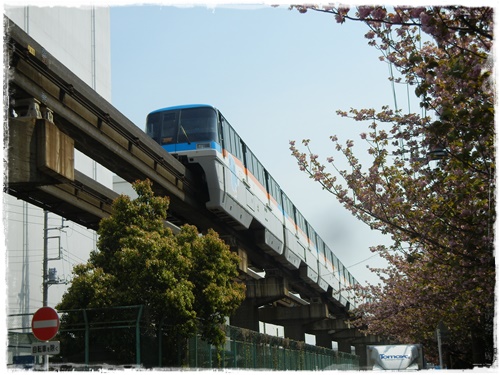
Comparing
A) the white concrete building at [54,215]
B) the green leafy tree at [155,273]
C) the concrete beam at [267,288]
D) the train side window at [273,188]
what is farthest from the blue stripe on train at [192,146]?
the white concrete building at [54,215]

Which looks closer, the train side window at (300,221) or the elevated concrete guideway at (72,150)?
the elevated concrete guideway at (72,150)

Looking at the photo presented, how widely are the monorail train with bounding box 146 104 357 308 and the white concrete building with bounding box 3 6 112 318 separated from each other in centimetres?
1139

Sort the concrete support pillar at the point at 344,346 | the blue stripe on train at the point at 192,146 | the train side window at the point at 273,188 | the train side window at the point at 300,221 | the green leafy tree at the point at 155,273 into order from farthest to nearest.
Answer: the concrete support pillar at the point at 344,346 → the train side window at the point at 300,221 → the train side window at the point at 273,188 → the blue stripe on train at the point at 192,146 → the green leafy tree at the point at 155,273

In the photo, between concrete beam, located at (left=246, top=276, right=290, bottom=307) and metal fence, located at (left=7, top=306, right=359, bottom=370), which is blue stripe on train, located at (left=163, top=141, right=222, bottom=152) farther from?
concrete beam, located at (left=246, top=276, right=290, bottom=307)

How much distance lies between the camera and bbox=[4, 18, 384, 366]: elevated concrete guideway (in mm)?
12906

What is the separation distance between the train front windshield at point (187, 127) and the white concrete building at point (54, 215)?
16.2 meters

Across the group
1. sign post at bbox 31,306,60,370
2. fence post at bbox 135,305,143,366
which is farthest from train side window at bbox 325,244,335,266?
sign post at bbox 31,306,60,370

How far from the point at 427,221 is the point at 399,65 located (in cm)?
331

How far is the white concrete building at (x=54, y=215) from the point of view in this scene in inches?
1645

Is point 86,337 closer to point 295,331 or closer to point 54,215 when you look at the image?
point 54,215

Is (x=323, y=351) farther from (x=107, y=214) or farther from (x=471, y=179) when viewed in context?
(x=471, y=179)

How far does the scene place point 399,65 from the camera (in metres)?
12.1

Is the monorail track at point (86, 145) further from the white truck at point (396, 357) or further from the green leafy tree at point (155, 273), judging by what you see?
the white truck at point (396, 357)

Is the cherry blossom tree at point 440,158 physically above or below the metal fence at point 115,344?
above
